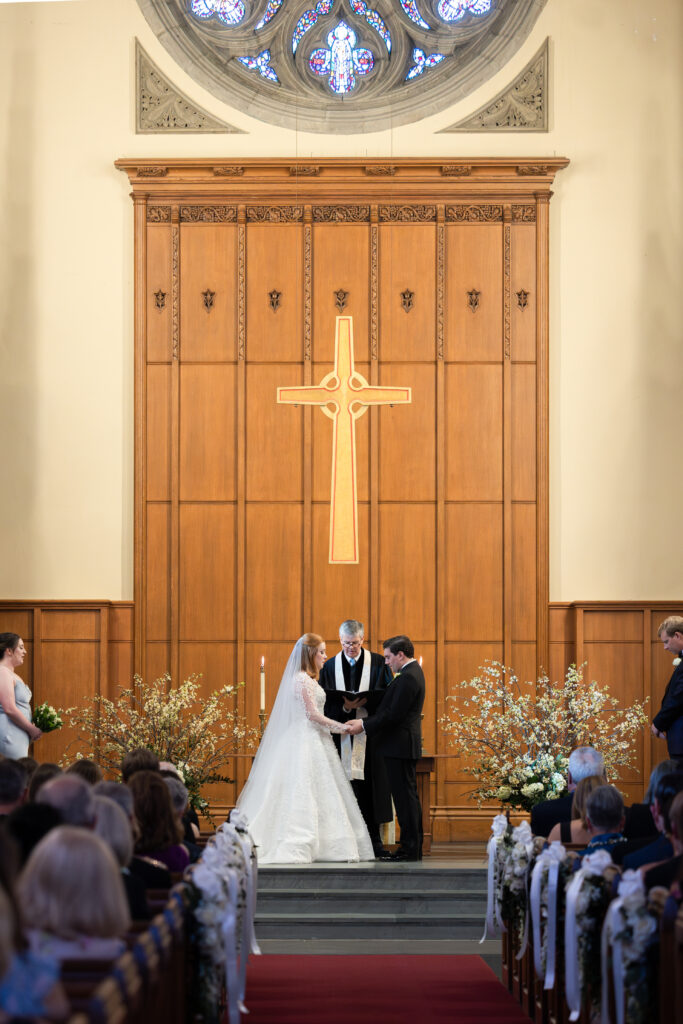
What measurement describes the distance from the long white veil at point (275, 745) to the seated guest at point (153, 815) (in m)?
4.25

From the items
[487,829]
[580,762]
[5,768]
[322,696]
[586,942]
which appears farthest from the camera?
[487,829]

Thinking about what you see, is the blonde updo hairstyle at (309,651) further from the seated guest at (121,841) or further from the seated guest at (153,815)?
the seated guest at (121,841)

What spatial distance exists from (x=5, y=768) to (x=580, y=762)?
3155mm

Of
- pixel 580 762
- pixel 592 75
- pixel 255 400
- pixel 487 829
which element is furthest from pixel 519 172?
pixel 580 762

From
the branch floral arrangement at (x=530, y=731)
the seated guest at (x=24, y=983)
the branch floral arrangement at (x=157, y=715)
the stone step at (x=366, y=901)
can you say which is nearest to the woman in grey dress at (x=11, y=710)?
the branch floral arrangement at (x=157, y=715)

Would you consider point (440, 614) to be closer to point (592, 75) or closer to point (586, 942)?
point (592, 75)

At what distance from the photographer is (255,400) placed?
13.1m

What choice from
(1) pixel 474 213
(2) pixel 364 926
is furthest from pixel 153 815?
(1) pixel 474 213

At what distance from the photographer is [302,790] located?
981 centimetres

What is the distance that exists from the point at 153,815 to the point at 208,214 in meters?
8.56

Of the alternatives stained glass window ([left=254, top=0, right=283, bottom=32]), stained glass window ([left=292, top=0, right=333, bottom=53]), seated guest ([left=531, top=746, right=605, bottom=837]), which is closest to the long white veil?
seated guest ([left=531, top=746, right=605, bottom=837])

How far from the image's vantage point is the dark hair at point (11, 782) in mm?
5676

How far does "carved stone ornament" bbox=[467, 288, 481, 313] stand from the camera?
13.1m

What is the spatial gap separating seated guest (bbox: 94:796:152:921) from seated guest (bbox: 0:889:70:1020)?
1608mm
